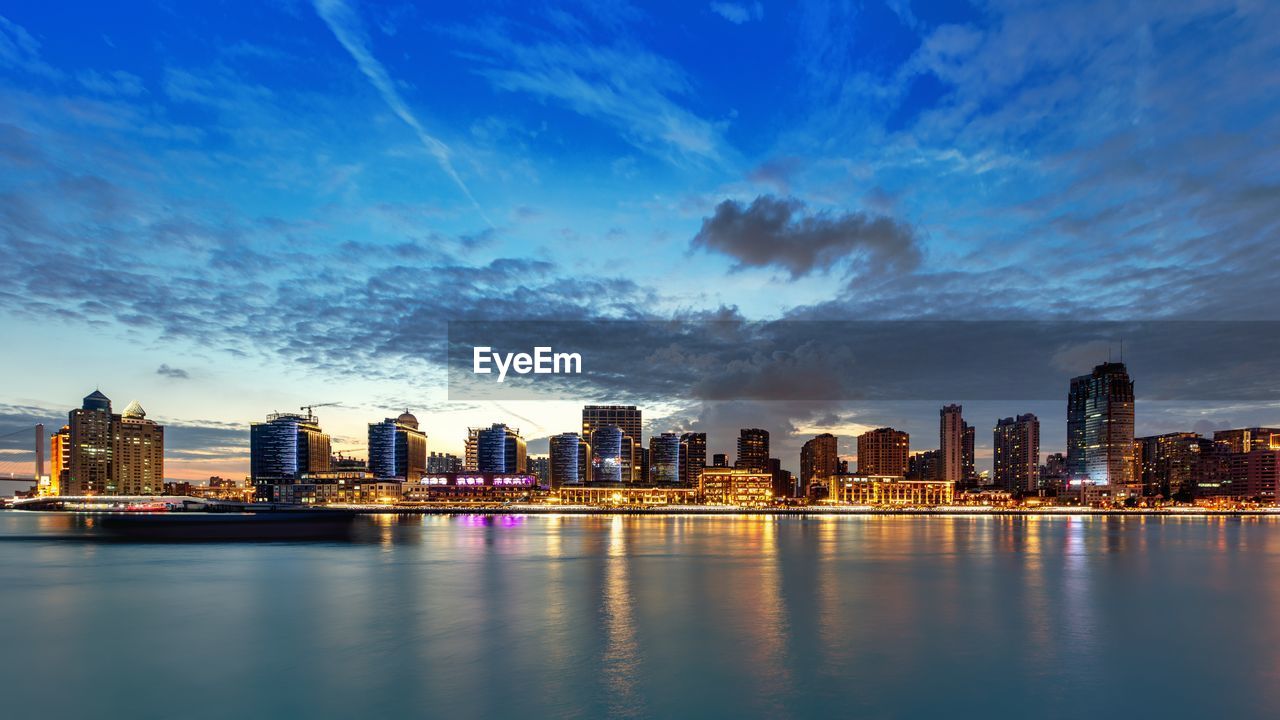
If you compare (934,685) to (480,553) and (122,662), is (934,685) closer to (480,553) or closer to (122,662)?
(122,662)

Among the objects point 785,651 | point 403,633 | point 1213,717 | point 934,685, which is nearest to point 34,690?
point 403,633

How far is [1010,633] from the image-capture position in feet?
109

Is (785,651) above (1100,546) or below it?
above

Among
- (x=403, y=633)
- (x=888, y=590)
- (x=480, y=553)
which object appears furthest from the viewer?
(x=480, y=553)

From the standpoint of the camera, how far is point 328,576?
5350cm

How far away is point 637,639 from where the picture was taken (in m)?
30.9

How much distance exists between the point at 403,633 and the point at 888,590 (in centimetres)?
2718

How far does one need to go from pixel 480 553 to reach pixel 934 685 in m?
53.0

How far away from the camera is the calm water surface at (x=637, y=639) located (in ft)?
74.8

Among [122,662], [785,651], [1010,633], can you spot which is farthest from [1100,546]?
[122,662]

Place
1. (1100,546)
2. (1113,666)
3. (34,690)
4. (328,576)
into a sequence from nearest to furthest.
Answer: (34,690)
(1113,666)
(328,576)
(1100,546)

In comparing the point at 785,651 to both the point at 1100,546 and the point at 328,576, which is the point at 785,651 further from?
the point at 1100,546

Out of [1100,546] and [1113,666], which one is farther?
[1100,546]

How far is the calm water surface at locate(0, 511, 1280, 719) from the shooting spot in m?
22.8
